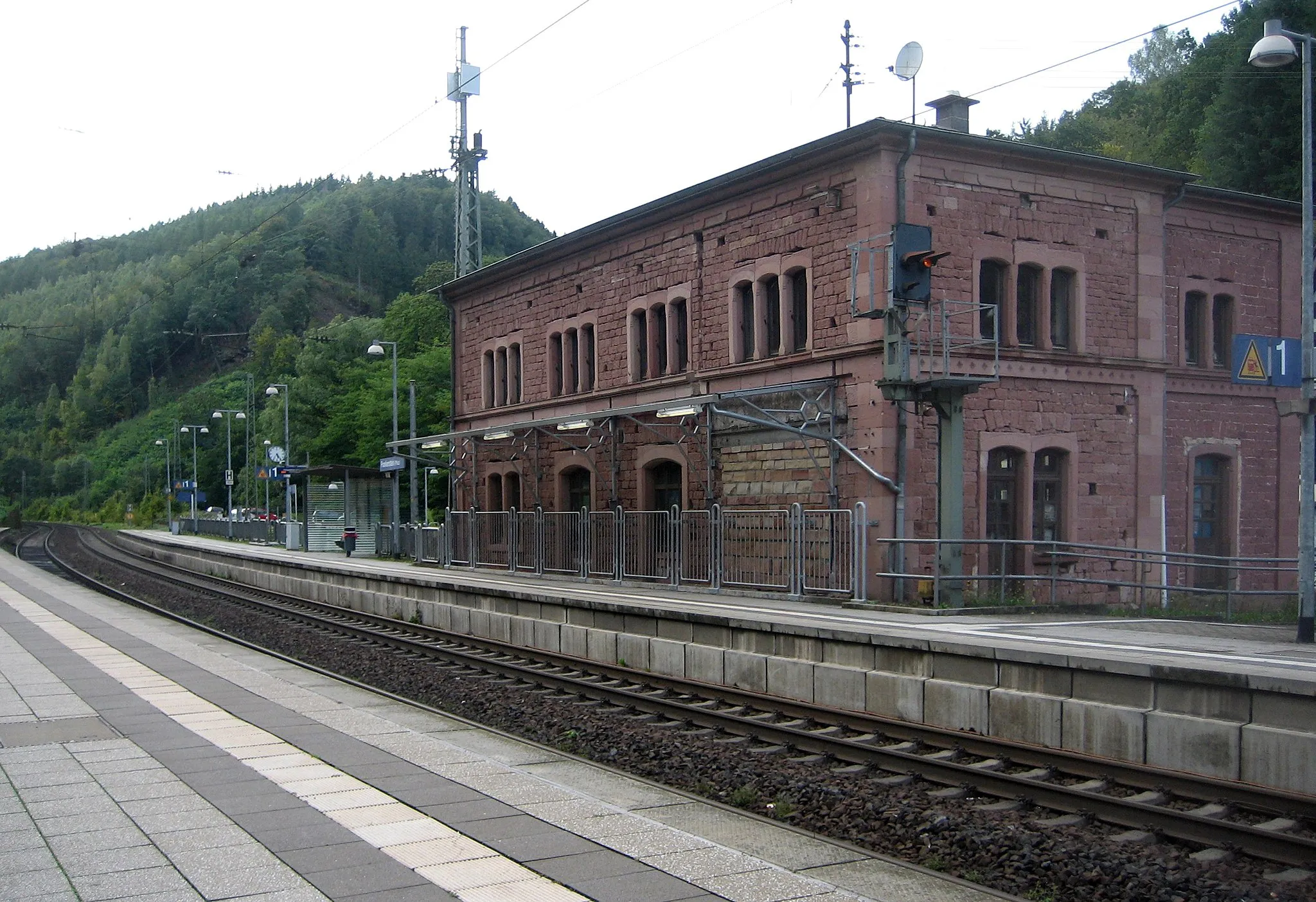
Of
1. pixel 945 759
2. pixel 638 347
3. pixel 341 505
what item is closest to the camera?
pixel 945 759

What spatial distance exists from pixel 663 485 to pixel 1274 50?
15.4 m

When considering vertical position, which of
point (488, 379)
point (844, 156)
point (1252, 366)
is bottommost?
point (1252, 366)

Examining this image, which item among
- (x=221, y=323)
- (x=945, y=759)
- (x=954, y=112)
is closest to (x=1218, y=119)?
(x=954, y=112)

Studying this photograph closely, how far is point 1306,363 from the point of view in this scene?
16.4 meters

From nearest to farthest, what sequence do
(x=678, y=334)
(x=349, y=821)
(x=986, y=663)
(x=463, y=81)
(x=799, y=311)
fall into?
(x=349, y=821) → (x=986, y=663) → (x=799, y=311) → (x=678, y=334) → (x=463, y=81)

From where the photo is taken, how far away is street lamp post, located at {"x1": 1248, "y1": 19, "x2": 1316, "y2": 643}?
51.4 feet

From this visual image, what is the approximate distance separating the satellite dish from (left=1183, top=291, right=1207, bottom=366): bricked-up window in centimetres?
725

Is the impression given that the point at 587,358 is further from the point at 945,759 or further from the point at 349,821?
the point at 349,821

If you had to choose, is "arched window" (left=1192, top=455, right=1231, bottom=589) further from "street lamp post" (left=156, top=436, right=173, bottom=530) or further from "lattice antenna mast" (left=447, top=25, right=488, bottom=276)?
"street lamp post" (left=156, top=436, right=173, bottom=530)

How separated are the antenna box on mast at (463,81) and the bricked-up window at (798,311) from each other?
25.5m

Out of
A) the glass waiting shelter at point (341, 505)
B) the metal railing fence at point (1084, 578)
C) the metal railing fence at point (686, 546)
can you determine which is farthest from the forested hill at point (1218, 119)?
the glass waiting shelter at point (341, 505)

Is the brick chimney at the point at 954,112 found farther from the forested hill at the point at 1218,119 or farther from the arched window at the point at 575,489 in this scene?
the forested hill at the point at 1218,119

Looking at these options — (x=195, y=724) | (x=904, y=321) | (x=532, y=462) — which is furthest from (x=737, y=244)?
(x=195, y=724)

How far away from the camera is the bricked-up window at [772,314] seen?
24.4m
